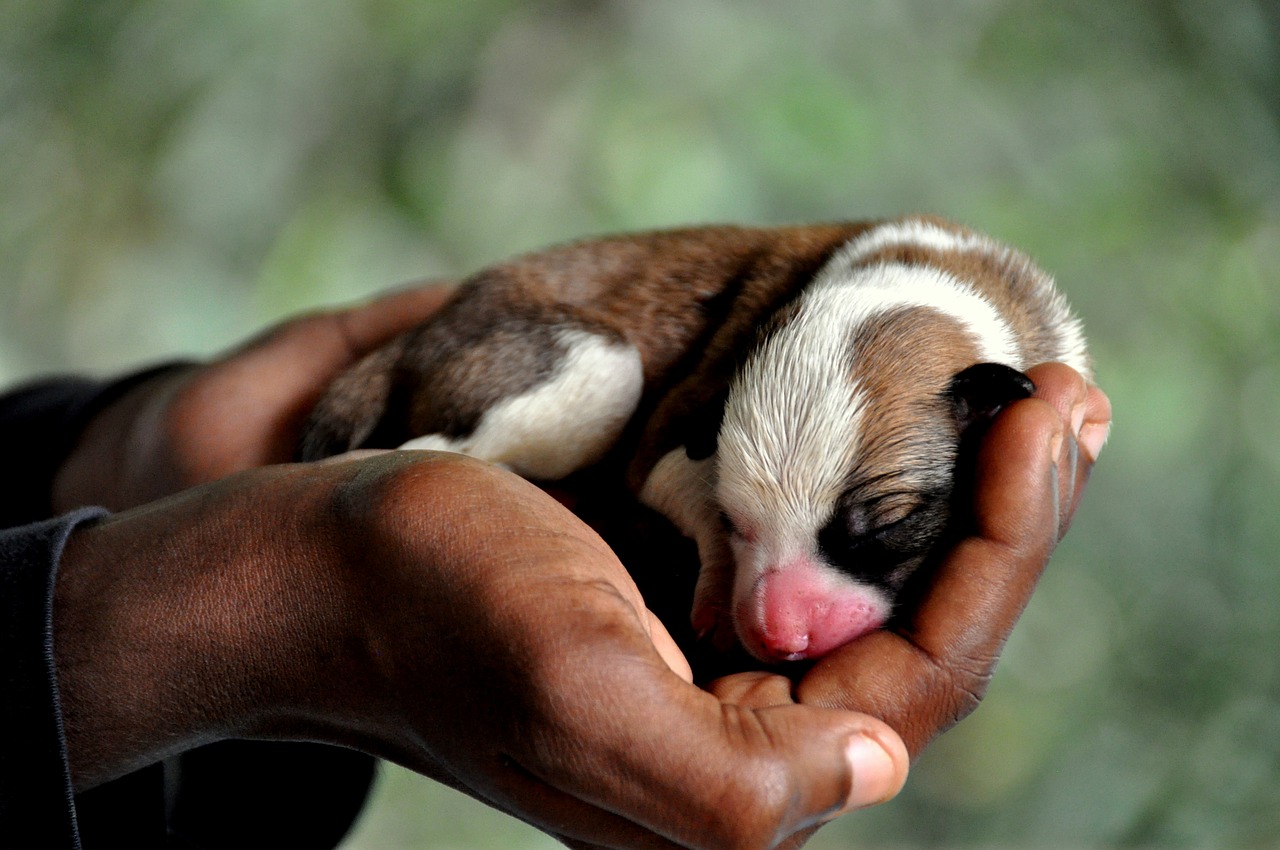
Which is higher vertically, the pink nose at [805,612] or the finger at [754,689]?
the pink nose at [805,612]

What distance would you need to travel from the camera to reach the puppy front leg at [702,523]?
204 centimetres

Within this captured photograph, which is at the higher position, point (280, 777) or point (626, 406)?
point (626, 406)

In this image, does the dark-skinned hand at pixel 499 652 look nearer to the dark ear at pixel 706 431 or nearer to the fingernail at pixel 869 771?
the fingernail at pixel 869 771

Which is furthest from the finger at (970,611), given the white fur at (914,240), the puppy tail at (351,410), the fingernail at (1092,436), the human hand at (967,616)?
the puppy tail at (351,410)

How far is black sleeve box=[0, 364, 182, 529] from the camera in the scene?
122 inches

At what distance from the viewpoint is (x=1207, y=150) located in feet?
14.8

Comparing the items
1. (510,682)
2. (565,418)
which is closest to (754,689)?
(510,682)

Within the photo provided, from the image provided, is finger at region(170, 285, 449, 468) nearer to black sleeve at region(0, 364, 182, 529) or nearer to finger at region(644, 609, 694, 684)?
black sleeve at region(0, 364, 182, 529)

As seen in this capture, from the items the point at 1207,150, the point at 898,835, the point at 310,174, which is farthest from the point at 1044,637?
the point at 310,174

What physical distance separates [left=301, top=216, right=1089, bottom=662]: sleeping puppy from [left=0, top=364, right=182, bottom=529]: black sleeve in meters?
1.02

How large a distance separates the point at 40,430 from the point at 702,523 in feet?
7.04

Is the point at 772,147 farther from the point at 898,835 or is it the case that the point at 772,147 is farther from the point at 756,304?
the point at 898,835

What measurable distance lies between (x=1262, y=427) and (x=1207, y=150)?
3.77ft

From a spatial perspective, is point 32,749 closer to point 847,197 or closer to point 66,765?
point 66,765
